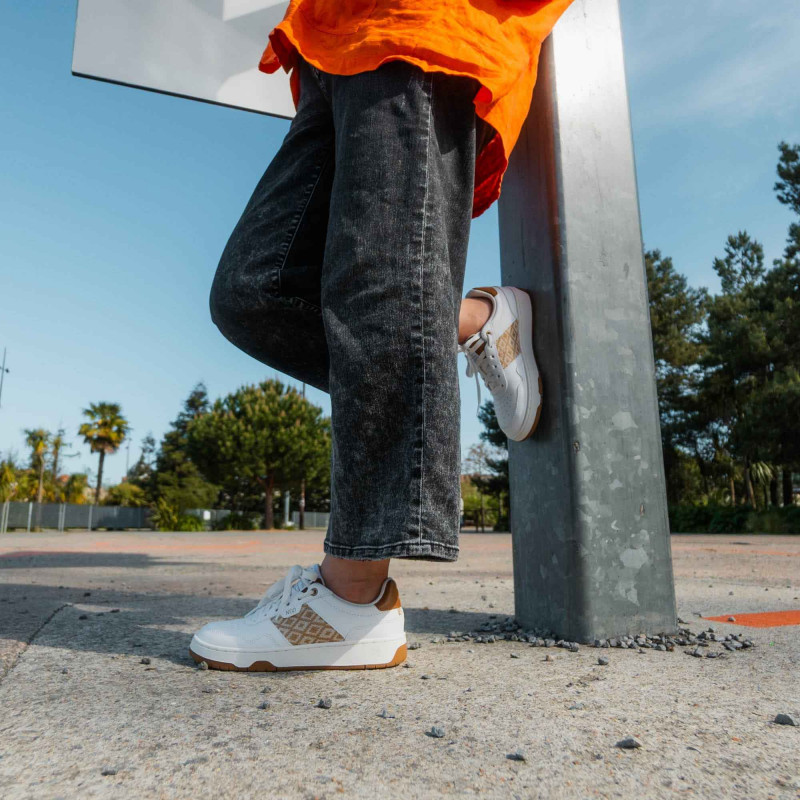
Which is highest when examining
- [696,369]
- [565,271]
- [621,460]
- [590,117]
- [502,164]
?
[696,369]

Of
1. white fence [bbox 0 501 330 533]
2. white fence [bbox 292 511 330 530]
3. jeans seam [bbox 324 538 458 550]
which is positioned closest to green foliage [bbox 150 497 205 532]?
white fence [bbox 0 501 330 533]

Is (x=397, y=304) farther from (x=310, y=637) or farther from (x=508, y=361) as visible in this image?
(x=310, y=637)

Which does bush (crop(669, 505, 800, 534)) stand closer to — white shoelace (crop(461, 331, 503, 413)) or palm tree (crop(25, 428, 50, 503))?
white shoelace (crop(461, 331, 503, 413))

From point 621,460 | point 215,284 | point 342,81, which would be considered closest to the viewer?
point 342,81

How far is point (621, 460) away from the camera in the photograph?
4.73 feet

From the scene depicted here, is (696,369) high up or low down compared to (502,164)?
up

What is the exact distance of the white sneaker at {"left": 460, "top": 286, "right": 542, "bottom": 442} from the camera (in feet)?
4.70

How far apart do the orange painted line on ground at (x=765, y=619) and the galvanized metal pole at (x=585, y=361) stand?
35 cm

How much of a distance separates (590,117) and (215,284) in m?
1.07

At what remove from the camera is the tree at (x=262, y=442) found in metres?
27.4

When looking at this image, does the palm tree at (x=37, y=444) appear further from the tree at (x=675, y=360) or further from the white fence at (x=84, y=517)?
the tree at (x=675, y=360)

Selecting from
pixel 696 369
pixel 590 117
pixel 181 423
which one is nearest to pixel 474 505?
pixel 696 369

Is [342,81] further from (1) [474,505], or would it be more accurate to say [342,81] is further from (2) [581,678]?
(1) [474,505]

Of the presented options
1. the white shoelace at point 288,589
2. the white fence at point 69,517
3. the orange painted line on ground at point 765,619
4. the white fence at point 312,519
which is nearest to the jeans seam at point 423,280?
the white shoelace at point 288,589
